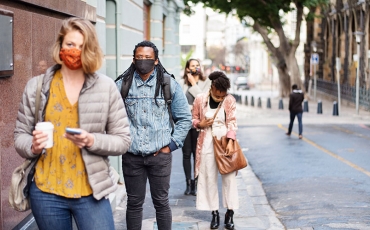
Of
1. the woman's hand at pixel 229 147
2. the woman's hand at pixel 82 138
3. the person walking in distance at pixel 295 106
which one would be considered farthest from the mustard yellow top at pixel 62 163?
the person walking in distance at pixel 295 106

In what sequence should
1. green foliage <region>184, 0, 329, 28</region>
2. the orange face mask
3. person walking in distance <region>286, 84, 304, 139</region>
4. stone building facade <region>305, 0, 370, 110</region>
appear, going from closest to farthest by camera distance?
the orange face mask < person walking in distance <region>286, 84, 304, 139</region> < green foliage <region>184, 0, 329, 28</region> < stone building facade <region>305, 0, 370, 110</region>

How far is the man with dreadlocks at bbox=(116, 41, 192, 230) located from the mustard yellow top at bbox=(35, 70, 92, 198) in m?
1.55

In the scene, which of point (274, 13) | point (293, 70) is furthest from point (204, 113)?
point (293, 70)

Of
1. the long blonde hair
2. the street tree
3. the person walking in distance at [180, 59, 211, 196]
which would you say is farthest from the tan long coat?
the street tree

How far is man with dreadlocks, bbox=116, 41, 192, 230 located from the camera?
199 inches

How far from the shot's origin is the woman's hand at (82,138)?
327cm

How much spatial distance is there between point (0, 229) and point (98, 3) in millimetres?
3785

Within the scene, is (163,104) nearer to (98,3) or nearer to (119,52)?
(98,3)

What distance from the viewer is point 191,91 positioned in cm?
830

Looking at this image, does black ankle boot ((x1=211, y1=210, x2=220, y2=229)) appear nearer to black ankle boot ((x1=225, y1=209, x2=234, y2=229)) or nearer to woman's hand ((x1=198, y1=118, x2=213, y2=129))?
black ankle boot ((x1=225, y1=209, x2=234, y2=229))

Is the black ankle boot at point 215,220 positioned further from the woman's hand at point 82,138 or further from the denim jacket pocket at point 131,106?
the woman's hand at point 82,138

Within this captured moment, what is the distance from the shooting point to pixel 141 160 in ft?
16.8

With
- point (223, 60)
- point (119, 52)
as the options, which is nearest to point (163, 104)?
point (119, 52)

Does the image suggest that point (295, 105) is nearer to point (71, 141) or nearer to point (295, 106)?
point (295, 106)
